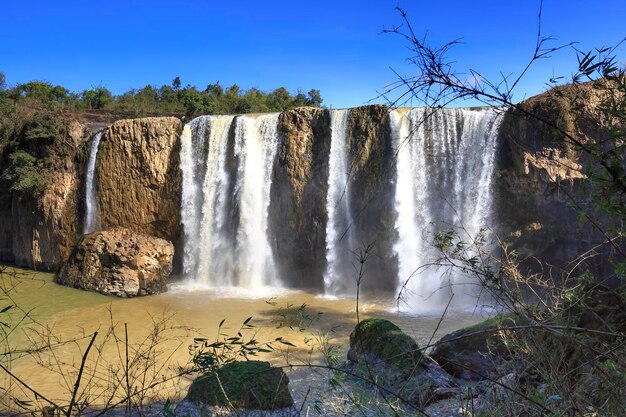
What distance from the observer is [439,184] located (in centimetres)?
1452

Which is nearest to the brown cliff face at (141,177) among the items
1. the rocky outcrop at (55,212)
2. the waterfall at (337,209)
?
the rocky outcrop at (55,212)

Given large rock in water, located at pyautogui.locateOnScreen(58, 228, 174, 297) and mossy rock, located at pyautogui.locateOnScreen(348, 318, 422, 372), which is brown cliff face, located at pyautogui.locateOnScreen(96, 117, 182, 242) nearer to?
large rock in water, located at pyautogui.locateOnScreen(58, 228, 174, 297)

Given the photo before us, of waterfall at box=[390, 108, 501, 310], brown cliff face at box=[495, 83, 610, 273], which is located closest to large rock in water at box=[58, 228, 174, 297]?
waterfall at box=[390, 108, 501, 310]

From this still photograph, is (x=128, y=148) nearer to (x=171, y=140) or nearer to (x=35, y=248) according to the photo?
(x=171, y=140)

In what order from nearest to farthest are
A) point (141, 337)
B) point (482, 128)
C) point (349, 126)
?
point (141, 337) < point (482, 128) < point (349, 126)

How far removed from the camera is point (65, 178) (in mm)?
18047

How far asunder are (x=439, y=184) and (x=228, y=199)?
7599mm

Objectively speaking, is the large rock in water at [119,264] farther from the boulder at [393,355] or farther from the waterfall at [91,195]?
the boulder at [393,355]

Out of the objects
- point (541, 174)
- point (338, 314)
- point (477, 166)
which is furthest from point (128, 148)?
point (541, 174)

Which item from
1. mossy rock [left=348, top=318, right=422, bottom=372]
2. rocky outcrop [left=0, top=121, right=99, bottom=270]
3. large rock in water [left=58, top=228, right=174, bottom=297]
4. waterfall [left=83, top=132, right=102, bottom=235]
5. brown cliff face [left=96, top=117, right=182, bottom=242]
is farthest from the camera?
rocky outcrop [left=0, top=121, right=99, bottom=270]

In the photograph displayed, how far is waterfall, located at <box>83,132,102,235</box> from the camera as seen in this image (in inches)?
693

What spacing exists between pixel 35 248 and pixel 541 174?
18614 millimetres

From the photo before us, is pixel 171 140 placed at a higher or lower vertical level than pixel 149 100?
lower

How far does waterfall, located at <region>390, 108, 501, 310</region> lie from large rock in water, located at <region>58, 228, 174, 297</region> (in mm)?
8146
